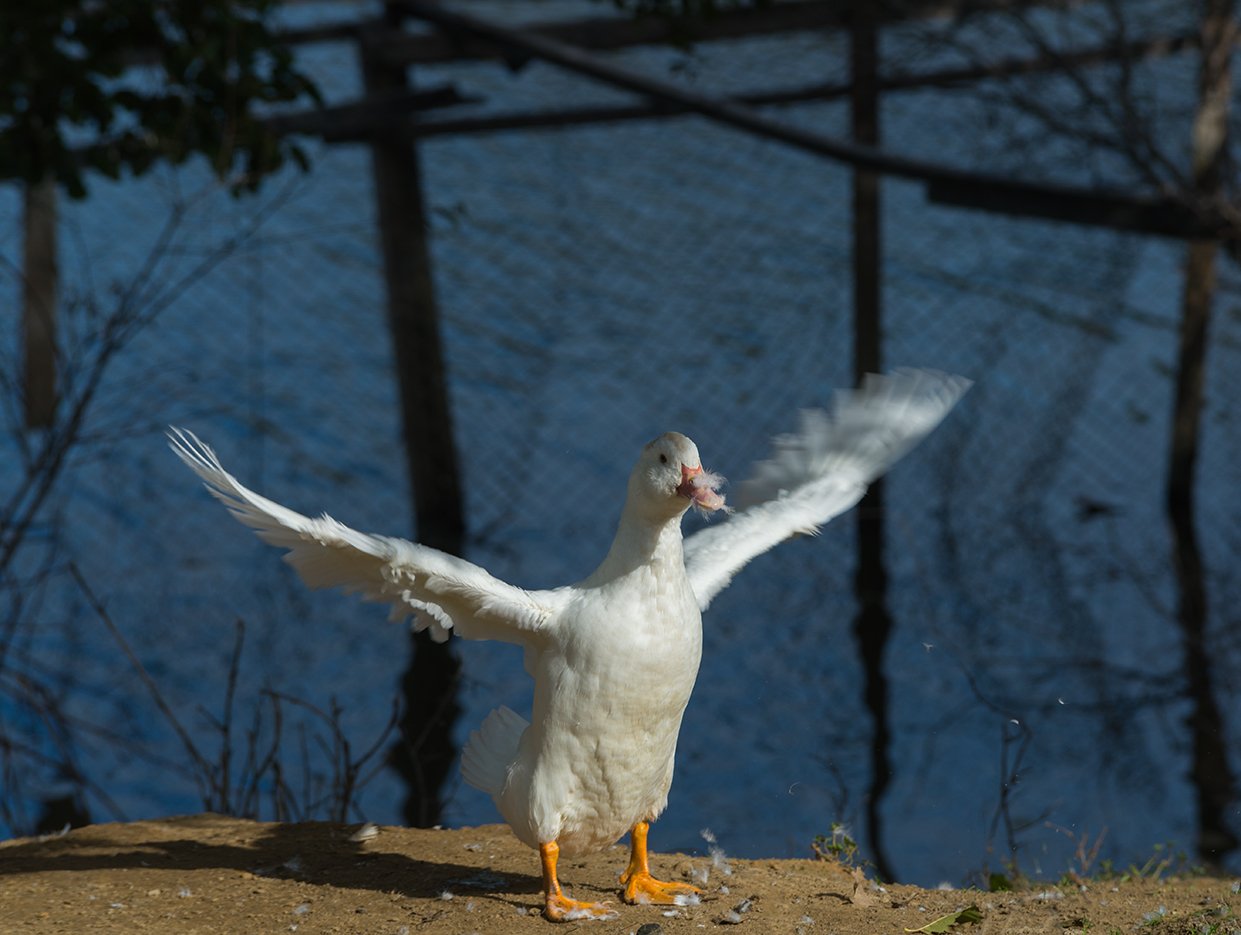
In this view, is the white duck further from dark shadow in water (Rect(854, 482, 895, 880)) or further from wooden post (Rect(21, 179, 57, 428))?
wooden post (Rect(21, 179, 57, 428))

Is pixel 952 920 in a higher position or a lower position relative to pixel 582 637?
lower

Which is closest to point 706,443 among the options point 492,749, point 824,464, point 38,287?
point 38,287

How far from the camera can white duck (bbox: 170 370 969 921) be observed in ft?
8.91

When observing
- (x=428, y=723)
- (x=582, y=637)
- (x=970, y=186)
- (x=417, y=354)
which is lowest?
(x=428, y=723)

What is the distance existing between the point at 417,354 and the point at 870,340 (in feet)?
7.05

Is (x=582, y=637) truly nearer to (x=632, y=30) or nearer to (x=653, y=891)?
(x=653, y=891)

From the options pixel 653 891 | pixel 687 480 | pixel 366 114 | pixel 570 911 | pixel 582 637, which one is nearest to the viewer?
pixel 687 480

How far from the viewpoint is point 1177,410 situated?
22.5ft

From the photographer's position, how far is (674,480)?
2.69 meters

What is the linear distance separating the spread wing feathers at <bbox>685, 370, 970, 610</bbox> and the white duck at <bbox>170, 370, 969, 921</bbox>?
287 millimetres

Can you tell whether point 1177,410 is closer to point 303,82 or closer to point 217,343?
point 303,82

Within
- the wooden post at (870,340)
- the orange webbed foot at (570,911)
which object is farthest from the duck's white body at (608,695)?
the wooden post at (870,340)

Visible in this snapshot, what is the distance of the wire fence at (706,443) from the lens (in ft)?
18.5

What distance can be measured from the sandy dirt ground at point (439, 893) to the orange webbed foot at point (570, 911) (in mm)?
28
